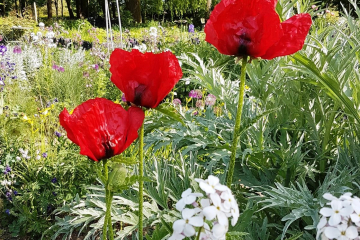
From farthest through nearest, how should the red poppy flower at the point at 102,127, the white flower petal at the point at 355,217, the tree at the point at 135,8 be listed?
the tree at the point at 135,8, the red poppy flower at the point at 102,127, the white flower petal at the point at 355,217

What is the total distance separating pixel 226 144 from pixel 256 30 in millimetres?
598

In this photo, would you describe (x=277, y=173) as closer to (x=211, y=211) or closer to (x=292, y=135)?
(x=292, y=135)

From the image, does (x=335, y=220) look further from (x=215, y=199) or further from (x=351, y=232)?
(x=215, y=199)

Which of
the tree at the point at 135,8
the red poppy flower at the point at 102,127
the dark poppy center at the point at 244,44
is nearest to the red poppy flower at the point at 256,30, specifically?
the dark poppy center at the point at 244,44

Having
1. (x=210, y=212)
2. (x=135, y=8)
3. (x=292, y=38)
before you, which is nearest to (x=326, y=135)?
(x=292, y=38)

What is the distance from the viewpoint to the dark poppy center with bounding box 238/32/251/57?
2.53ft

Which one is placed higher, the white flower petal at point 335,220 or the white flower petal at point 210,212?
the white flower petal at point 210,212

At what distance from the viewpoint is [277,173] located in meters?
1.40

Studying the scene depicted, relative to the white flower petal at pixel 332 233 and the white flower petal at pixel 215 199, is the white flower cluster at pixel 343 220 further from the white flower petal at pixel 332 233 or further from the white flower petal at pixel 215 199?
the white flower petal at pixel 215 199

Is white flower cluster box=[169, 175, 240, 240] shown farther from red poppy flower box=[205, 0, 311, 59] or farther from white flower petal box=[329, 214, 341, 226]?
red poppy flower box=[205, 0, 311, 59]

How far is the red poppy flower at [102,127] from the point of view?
0.70 metres

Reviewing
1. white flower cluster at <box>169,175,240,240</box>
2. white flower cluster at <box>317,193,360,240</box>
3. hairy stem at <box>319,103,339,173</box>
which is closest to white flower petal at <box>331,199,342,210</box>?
white flower cluster at <box>317,193,360,240</box>

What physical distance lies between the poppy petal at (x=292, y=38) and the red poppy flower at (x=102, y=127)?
322mm

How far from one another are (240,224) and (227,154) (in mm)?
550
